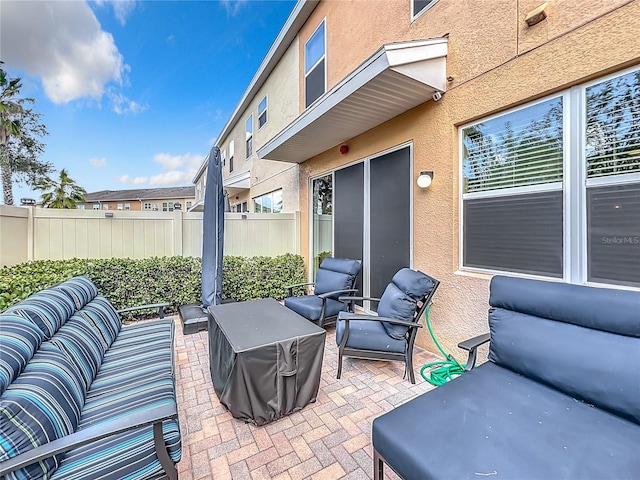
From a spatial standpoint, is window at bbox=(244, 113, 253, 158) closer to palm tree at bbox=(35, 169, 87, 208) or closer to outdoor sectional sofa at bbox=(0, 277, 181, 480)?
outdoor sectional sofa at bbox=(0, 277, 181, 480)

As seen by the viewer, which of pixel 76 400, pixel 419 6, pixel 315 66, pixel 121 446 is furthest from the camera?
pixel 315 66

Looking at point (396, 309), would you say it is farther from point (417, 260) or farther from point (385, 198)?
point (385, 198)

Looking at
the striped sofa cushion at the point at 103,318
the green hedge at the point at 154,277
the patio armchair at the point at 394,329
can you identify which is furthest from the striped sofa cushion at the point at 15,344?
the green hedge at the point at 154,277

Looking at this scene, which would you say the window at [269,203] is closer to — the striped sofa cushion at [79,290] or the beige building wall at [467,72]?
the beige building wall at [467,72]

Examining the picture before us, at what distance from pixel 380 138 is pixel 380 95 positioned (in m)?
1.00

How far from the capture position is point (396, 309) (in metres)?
3.23

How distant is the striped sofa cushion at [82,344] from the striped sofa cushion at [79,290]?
0.68ft

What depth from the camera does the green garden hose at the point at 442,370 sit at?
121 inches

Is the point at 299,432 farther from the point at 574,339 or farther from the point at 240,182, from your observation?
the point at 240,182

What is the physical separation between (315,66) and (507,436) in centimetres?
682

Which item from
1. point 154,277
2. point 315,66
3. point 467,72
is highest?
point 315,66

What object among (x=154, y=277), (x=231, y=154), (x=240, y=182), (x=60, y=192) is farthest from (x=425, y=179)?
(x=60, y=192)

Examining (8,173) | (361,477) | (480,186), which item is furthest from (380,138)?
(8,173)

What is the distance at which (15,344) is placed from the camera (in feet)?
5.25
